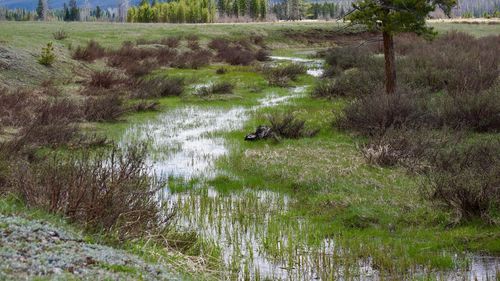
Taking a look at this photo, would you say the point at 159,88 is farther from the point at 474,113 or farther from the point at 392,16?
the point at 474,113

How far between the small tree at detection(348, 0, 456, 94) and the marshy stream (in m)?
6.23

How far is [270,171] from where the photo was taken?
12.3m

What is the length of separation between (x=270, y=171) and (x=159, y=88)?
13387 mm

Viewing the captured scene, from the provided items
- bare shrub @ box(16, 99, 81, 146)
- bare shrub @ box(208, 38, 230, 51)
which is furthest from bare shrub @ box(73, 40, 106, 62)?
bare shrub @ box(208, 38, 230, 51)

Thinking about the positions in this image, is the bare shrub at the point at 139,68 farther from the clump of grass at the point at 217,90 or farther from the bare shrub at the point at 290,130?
the bare shrub at the point at 290,130

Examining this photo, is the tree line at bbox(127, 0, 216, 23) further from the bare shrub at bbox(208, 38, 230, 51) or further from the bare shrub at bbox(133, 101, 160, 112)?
the bare shrub at bbox(133, 101, 160, 112)

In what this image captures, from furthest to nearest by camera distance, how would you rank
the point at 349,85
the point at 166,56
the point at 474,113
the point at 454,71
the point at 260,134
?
1. the point at 166,56
2. the point at 349,85
3. the point at 454,71
4. the point at 260,134
5. the point at 474,113

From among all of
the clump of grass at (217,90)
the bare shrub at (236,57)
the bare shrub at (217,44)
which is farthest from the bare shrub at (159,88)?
the bare shrub at (217,44)

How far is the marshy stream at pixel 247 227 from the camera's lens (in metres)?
7.32

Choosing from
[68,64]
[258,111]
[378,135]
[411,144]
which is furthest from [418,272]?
[68,64]

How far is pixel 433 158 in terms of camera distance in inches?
451

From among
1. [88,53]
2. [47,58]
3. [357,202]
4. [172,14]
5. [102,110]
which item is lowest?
[357,202]

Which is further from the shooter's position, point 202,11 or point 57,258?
point 202,11

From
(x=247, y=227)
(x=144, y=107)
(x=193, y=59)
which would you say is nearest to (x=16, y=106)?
(x=144, y=107)
